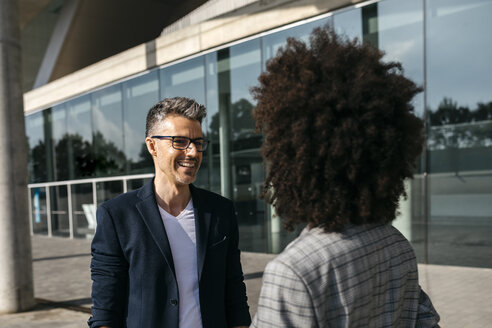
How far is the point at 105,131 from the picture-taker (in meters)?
14.5

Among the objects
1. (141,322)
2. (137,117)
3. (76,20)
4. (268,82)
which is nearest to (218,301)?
(141,322)

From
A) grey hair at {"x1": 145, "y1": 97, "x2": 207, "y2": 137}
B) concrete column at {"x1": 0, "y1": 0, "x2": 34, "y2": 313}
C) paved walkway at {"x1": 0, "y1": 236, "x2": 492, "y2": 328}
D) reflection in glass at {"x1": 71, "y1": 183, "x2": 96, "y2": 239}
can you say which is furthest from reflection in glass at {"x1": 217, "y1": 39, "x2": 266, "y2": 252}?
grey hair at {"x1": 145, "y1": 97, "x2": 207, "y2": 137}

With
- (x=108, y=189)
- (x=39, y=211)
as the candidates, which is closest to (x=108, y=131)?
(x=108, y=189)

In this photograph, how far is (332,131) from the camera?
1.25 metres

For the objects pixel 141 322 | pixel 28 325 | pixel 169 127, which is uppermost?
pixel 169 127

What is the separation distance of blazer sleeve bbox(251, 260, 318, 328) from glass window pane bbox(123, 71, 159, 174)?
11.7m

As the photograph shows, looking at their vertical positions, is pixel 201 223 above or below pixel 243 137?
below

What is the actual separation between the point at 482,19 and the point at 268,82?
8.01m

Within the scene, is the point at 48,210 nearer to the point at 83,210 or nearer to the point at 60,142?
the point at 83,210

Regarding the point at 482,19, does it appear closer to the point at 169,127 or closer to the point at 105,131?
the point at 169,127

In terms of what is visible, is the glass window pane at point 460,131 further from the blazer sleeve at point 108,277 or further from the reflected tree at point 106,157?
the reflected tree at point 106,157

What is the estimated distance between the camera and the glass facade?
7973 mm

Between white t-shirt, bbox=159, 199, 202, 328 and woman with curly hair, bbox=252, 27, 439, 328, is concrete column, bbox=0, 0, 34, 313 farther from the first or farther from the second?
woman with curly hair, bbox=252, 27, 439, 328

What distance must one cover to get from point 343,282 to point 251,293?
18.4 feet
